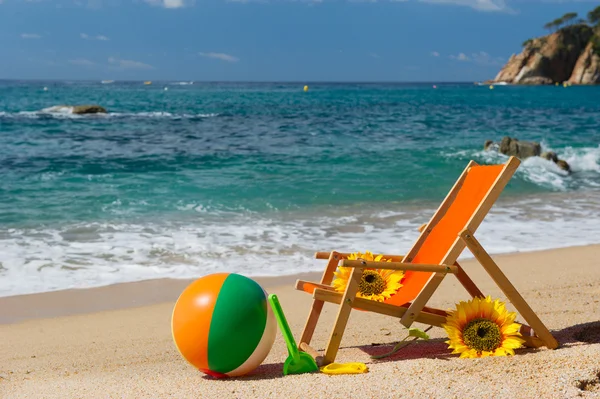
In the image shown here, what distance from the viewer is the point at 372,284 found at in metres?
4.44

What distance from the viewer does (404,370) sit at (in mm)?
3566

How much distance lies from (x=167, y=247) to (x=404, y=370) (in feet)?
15.6

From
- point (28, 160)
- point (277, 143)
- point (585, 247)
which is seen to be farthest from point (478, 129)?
point (585, 247)

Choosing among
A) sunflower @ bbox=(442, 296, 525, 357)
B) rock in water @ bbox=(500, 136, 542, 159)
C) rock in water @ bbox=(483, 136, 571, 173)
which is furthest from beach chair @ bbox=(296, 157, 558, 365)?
rock in water @ bbox=(500, 136, 542, 159)

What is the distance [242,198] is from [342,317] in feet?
24.8

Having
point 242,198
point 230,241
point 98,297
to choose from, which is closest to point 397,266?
point 98,297

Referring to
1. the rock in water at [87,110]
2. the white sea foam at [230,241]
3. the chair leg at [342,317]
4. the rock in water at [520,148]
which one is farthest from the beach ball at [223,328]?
the rock in water at [87,110]

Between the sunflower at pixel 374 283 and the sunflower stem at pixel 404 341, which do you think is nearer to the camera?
the sunflower stem at pixel 404 341

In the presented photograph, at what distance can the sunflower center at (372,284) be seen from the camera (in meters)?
4.43

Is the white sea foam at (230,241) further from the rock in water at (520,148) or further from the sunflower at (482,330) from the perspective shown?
the rock in water at (520,148)

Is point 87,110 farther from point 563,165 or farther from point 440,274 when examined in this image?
point 440,274

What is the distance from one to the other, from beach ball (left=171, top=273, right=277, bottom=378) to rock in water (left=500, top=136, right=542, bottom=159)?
47.2 ft

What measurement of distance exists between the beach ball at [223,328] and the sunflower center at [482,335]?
1193 mm

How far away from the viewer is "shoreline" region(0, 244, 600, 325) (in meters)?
5.66
